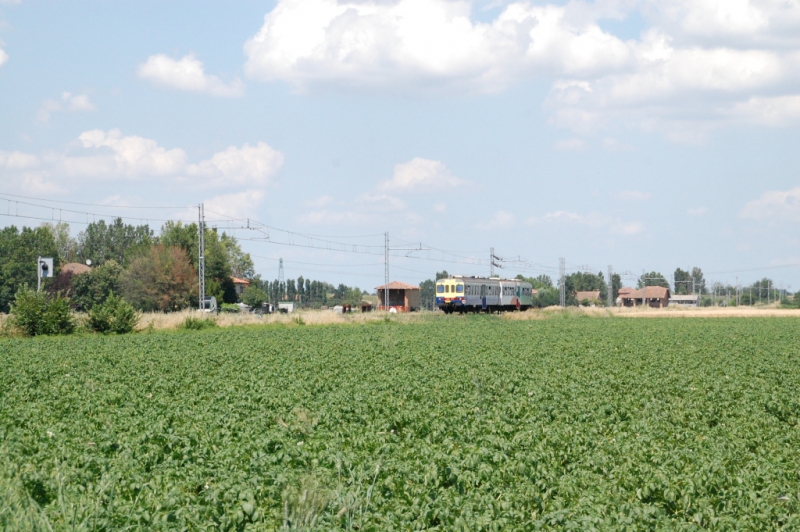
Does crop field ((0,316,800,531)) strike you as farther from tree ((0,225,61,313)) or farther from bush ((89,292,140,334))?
tree ((0,225,61,313))

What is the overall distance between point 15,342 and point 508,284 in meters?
53.1

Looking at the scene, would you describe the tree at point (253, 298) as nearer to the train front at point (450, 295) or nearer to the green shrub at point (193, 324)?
the train front at point (450, 295)

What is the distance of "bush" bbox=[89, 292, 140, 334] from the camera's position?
4369 cm

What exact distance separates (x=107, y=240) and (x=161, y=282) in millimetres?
60602

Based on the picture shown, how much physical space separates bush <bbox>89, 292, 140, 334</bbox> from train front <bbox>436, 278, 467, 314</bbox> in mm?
31842

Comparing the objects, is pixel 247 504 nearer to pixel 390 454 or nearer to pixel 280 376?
pixel 390 454

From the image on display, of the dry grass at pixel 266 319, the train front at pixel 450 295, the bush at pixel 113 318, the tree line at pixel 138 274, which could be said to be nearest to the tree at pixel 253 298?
the tree line at pixel 138 274

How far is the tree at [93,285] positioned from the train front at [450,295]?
47063 millimetres

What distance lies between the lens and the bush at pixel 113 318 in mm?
43688

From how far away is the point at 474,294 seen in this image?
2852 inches

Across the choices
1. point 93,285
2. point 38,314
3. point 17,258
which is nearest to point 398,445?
point 38,314

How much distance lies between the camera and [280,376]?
2256 cm

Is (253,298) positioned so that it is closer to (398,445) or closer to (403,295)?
(403,295)

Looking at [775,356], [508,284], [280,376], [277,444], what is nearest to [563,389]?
[280,376]
